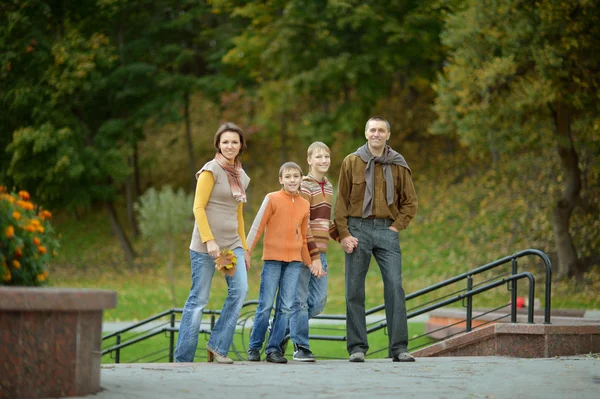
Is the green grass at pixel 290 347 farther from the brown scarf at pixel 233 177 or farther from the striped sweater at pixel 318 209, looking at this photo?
the brown scarf at pixel 233 177

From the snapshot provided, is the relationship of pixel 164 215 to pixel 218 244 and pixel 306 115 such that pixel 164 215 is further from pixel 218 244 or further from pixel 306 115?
pixel 218 244

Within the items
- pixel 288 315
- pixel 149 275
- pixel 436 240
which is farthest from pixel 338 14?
pixel 288 315

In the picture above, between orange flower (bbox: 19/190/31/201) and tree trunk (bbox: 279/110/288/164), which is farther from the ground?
tree trunk (bbox: 279/110/288/164)

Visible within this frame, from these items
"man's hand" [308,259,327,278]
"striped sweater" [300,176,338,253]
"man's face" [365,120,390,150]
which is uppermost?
"man's face" [365,120,390,150]

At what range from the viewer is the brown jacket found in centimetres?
780

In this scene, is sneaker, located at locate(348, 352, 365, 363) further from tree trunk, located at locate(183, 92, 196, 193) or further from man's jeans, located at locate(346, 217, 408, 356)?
tree trunk, located at locate(183, 92, 196, 193)

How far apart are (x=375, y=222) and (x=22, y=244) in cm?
352

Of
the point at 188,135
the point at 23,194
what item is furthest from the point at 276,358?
the point at 188,135

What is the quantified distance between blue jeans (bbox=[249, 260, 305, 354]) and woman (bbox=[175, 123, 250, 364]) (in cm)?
25

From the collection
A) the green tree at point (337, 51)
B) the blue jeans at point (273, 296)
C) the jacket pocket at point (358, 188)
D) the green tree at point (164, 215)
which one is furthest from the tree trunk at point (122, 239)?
the jacket pocket at point (358, 188)

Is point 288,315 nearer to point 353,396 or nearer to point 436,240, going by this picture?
point 353,396

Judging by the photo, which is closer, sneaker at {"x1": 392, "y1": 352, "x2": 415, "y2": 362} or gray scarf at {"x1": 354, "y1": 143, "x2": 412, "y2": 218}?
gray scarf at {"x1": 354, "y1": 143, "x2": 412, "y2": 218}

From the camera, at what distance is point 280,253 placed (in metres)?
7.73

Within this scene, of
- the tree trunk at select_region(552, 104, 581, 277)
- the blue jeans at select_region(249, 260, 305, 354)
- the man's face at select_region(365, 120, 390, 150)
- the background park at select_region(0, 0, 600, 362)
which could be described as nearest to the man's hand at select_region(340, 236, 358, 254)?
the blue jeans at select_region(249, 260, 305, 354)
